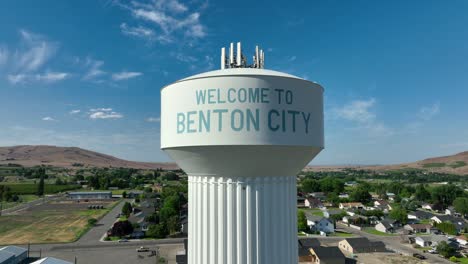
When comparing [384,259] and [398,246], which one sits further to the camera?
[398,246]

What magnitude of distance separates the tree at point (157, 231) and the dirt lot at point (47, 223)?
8680 millimetres

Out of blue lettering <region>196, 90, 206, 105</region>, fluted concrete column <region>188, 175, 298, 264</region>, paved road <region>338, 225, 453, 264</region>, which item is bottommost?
paved road <region>338, 225, 453, 264</region>

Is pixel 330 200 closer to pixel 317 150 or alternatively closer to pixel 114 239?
pixel 114 239

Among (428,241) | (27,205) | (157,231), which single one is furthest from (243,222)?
(27,205)

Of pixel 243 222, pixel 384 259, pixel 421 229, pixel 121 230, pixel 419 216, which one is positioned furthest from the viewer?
pixel 419 216

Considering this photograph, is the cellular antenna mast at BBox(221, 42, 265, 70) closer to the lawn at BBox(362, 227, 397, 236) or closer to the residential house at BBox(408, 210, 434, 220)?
the lawn at BBox(362, 227, 397, 236)

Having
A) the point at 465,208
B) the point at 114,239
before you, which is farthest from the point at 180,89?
the point at 465,208

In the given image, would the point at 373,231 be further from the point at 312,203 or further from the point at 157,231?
the point at 157,231

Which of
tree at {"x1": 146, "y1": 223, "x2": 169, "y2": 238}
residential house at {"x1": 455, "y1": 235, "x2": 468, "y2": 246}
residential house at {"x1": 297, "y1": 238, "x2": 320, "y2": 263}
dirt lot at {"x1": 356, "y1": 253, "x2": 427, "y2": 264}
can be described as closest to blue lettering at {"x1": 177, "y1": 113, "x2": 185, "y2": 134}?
residential house at {"x1": 297, "y1": 238, "x2": 320, "y2": 263}

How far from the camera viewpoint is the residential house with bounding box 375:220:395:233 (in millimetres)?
43031

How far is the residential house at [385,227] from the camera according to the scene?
141ft

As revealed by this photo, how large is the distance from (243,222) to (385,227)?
147 ft

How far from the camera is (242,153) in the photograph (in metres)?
4.76

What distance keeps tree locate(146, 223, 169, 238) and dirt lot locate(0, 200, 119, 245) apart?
28.5 ft
